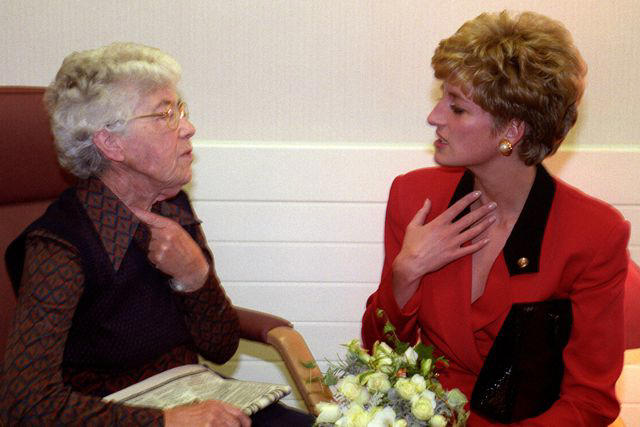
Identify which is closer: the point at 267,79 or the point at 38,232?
the point at 38,232

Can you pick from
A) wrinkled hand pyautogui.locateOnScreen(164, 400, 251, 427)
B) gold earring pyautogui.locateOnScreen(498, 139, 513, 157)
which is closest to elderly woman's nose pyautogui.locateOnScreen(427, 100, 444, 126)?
gold earring pyautogui.locateOnScreen(498, 139, 513, 157)

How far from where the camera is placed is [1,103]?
2.12 metres

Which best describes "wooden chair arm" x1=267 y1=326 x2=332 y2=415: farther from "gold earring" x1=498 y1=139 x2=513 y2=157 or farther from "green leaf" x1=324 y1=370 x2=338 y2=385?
"gold earring" x1=498 y1=139 x2=513 y2=157

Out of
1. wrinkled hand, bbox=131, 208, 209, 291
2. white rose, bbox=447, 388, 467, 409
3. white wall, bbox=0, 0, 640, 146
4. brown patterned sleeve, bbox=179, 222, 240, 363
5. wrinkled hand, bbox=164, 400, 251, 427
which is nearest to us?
white rose, bbox=447, 388, 467, 409

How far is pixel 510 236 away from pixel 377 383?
647mm

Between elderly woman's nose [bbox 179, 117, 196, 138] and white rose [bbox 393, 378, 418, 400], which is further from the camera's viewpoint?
elderly woman's nose [bbox 179, 117, 196, 138]

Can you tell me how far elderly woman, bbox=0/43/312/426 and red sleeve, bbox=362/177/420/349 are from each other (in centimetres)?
30

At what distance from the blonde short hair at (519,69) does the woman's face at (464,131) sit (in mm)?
26

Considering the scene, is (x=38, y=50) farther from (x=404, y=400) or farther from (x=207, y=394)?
(x=404, y=400)

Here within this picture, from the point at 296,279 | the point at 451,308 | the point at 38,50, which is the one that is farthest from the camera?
the point at 296,279

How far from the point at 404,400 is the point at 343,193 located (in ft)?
3.81

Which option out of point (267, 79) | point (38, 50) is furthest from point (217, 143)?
point (38, 50)

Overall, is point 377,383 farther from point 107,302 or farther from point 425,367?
point 107,302

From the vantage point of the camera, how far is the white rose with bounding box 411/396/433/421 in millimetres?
1548
